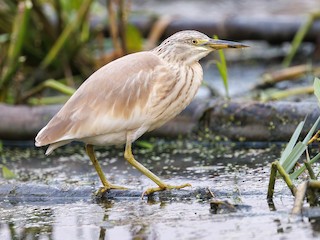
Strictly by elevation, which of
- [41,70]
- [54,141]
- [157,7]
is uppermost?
[157,7]

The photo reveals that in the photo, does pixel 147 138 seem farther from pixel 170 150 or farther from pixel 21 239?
pixel 21 239

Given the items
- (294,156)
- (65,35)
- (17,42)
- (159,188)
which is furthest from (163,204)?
(65,35)

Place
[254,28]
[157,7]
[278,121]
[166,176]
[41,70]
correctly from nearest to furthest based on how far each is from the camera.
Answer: [166,176] < [278,121] < [41,70] < [254,28] < [157,7]

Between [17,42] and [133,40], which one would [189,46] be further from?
[133,40]

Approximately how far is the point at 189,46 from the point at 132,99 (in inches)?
18.9

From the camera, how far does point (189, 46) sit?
17.3 ft

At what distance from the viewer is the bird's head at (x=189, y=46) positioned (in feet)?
17.2

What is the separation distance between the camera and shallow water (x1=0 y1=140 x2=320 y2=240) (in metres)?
4.29

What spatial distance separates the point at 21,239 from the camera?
14.6 ft

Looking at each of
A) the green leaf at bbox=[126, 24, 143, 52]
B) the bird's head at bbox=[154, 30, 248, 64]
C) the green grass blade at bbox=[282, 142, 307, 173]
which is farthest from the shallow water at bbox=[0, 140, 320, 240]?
the green leaf at bbox=[126, 24, 143, 52]

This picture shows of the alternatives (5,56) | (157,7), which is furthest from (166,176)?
(157,7)

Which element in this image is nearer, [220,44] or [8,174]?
[220,44]

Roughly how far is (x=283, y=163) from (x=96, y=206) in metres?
1.09

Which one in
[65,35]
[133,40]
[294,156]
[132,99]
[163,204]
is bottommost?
[163,204]
